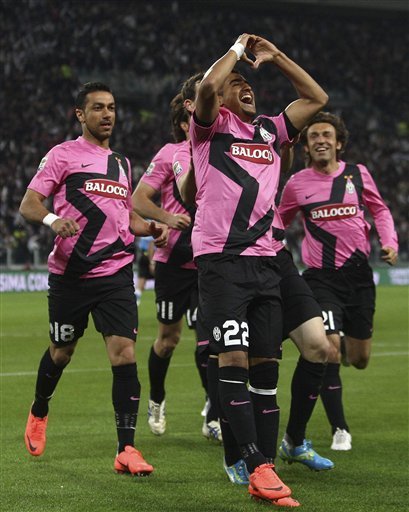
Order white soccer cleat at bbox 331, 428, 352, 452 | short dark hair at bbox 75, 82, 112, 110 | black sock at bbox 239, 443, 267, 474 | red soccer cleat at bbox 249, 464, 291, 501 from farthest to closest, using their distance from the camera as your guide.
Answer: white soccer cleat at bbox 331, 428, 352, 452 < short dark hair at bbox 75, 82, 112, 110 < black sock at bbox 239, 443, 267, 474 < red soccer cleat at bbox 249, 464, 291, 501

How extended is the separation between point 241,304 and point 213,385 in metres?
1.26

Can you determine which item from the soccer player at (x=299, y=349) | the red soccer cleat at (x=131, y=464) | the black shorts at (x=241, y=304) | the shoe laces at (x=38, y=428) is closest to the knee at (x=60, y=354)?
the shoe laces at (x=38, y=428)

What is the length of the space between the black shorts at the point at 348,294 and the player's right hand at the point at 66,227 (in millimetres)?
2217

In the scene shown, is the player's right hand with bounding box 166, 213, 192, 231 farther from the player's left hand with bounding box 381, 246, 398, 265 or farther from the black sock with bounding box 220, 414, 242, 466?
the player's left hand with bounding box 381, 246, 398, 265

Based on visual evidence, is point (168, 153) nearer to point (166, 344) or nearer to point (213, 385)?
point (166, 344)

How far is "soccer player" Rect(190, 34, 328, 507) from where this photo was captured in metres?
5.32

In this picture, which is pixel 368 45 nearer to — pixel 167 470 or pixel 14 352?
pixel 14 352

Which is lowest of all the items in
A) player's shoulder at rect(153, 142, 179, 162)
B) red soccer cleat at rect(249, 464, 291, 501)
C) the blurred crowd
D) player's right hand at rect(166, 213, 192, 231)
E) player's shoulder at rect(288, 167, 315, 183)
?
red soccer cleat at rect(249, 464, 291, 501)

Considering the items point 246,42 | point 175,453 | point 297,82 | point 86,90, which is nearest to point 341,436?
point 175,453

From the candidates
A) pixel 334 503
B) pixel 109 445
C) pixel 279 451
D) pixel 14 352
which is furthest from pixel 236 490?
pixel 14 352

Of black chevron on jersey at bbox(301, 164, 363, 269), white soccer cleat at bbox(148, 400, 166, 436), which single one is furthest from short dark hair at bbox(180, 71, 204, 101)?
white soccer cleat at bbox(148, 400, 166, 436)

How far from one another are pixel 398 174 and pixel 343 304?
33965mm

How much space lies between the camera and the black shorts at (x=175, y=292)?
8.13 meters

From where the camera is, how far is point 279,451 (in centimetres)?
666
